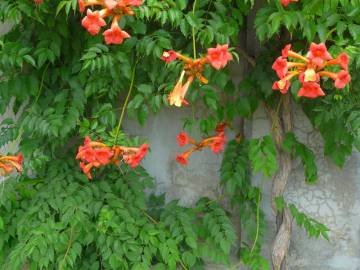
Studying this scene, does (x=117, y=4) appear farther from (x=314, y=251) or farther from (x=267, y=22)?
(x=314, y=251)

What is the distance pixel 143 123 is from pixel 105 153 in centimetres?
48

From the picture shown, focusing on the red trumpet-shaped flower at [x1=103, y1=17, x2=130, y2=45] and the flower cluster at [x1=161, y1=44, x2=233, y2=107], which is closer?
the flower cluster at [x1=161, y1=44, x2=233, y2=107]

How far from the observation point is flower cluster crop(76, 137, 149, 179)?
10.1 feet

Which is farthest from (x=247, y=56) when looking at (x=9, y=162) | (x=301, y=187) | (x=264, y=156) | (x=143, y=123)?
(x=9, y=162)

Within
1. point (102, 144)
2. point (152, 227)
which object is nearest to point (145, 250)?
point (152, 227)

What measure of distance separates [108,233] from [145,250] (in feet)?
0.80

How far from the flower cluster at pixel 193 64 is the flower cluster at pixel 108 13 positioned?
0.27 m

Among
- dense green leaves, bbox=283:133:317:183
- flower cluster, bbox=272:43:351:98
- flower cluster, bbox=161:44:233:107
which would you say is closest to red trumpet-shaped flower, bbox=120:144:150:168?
flower cluster, bbox=161:44:233:107

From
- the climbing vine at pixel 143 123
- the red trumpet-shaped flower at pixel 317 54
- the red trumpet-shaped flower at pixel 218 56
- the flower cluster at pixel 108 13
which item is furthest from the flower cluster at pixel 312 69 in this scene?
the flower cluster at pixel 108 13

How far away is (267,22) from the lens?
3027 mm

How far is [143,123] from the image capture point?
3.51 metres

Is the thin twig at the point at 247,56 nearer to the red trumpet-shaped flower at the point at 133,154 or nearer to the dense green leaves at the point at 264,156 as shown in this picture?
the dense green leaves at the point at 264,156

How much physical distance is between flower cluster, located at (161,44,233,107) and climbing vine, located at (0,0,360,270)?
0.08 meters

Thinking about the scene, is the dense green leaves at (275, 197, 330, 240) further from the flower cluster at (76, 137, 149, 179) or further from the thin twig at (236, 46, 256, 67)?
the flower cluster at (76, 137, 149, 179)
